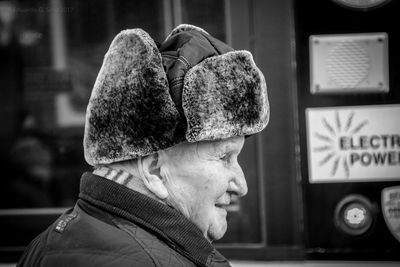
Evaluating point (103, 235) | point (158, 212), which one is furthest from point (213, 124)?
point (103, 235)

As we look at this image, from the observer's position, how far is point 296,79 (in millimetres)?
3248

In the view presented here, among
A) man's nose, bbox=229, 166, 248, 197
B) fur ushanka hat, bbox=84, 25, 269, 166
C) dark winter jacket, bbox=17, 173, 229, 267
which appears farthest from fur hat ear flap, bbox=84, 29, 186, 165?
man's nose, bbox=229, 166, 248, 197

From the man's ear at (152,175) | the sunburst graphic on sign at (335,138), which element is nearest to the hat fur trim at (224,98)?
the man's ear at (152,175)

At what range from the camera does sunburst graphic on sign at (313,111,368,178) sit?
317 cm

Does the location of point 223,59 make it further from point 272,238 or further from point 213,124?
point 272,238

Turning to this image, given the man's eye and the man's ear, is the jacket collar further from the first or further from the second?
the man's eye

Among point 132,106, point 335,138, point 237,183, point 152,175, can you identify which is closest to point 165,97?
point 132,106

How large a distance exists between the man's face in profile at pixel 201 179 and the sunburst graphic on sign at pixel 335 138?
161 centimetres

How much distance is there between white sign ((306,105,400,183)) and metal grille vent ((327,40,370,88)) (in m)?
0.15

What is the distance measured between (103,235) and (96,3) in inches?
95.4

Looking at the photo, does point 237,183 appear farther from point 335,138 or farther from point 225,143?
point 335,138

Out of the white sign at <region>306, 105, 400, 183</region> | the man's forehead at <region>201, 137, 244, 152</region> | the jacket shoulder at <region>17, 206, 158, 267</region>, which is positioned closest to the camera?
the jacket shoulder at <region>17, 206, 158, 267</region>

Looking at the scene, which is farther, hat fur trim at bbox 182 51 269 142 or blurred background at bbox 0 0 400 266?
blurred background at bbox 0 0 400 266

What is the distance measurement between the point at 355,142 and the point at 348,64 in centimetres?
40
